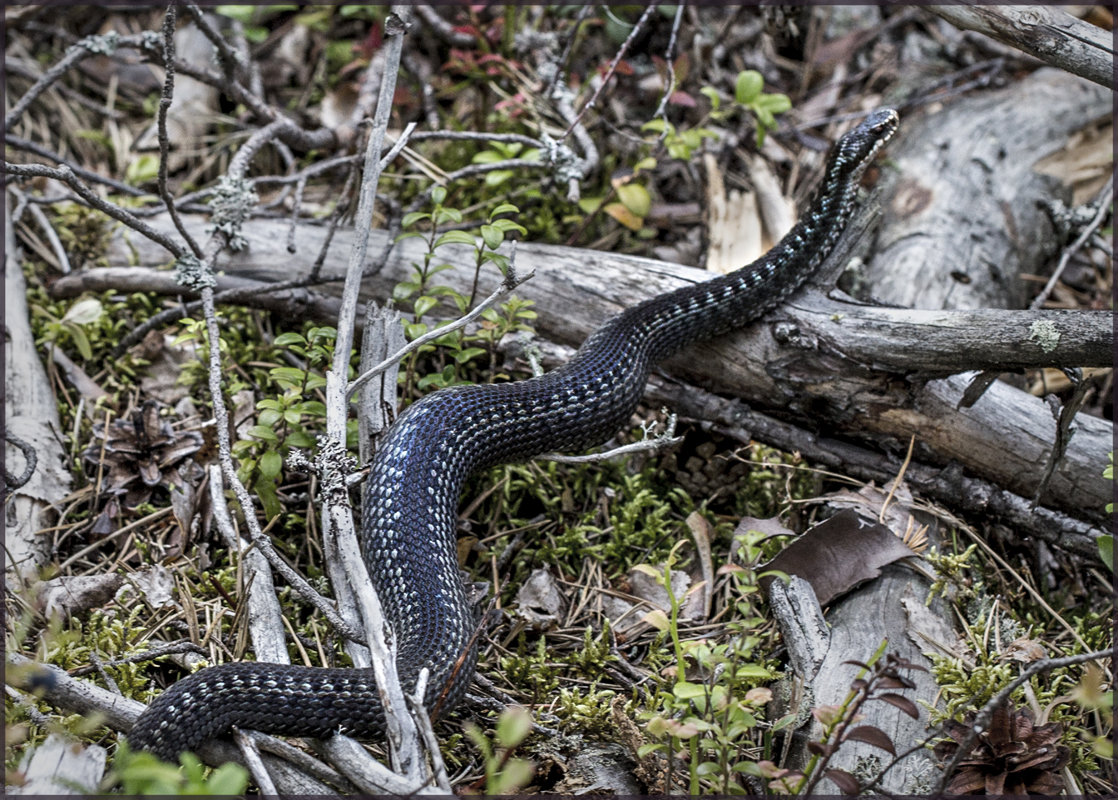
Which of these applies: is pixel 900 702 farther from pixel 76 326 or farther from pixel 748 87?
pixel 76 326

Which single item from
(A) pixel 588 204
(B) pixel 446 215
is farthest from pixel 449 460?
(A) pixel 588 204

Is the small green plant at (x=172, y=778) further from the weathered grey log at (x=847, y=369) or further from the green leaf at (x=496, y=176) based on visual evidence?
the green leaf at (x=496, y=176)

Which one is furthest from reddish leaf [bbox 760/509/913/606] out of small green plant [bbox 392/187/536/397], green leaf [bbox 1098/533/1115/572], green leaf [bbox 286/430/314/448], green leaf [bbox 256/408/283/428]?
green leaf [bbox 256/408/283/428]

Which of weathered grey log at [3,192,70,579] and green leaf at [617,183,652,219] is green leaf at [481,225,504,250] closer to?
green leaf at [617,183,652,219]

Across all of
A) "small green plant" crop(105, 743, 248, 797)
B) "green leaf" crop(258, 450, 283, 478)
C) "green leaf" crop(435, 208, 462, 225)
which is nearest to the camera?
"small green plant" crop(105, 743, 248, 797)

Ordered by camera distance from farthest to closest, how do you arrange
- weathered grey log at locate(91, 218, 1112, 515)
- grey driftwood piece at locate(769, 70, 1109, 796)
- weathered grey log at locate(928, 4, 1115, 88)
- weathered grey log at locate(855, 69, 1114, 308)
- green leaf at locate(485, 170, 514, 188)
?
weathered grey log at locate(855, 69, 1114, 308)
green leaf at locate(485, 170, 514, 188)
weathered grey log at locate(91, 218, 1112, 515)
weathered grey log at locate(928, 4, 1115, 88)
grey driftwood piece at locate(769, 70, 1109, 796)

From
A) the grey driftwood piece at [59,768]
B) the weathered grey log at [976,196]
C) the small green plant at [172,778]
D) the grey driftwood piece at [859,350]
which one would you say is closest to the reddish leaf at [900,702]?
the small green plant at [172,778]
